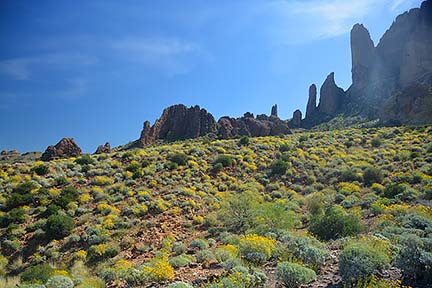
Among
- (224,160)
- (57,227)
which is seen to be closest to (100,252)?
(57,227)

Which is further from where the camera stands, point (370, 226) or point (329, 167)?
point (329, 167)

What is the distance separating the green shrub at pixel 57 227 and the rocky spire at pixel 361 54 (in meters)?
110

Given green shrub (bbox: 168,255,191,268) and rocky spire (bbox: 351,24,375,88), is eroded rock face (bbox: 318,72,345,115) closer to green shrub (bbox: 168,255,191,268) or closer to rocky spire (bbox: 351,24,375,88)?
rocky spire (bbox: 351,24,375,88)

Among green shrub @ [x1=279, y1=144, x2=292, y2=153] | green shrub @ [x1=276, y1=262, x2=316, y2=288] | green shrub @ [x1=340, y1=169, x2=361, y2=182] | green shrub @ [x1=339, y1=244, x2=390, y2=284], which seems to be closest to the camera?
green shrub @ [x1=339, y1=244, x2=390, y2=284]

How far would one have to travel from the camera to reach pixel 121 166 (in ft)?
84.6

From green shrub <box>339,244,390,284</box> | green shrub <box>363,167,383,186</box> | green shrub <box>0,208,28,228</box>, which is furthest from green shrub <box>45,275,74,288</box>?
green shrub <box>363,167,383,186</box>

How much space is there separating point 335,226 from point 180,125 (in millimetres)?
66177

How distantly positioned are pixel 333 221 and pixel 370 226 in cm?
182

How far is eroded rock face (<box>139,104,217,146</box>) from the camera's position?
73.1 m

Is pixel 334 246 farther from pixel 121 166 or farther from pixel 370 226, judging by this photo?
pixel 121 166

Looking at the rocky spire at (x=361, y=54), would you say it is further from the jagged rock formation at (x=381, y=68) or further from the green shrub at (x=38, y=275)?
the green shrub at (x=38, y=275)

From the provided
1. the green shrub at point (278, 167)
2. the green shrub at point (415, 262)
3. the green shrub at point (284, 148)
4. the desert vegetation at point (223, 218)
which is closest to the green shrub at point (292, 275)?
the desert vegetation at point (223, 218)

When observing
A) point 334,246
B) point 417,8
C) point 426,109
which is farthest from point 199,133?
point 417,8

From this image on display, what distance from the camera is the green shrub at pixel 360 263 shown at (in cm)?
695
